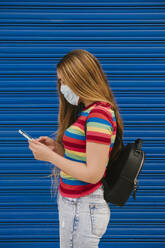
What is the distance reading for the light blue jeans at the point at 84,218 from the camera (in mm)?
1429

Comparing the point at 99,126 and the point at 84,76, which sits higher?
the point at 84,76

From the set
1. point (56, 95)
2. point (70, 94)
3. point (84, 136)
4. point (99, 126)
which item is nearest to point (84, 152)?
point (84, 136)

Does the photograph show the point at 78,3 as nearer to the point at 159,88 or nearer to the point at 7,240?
the point at 159,88

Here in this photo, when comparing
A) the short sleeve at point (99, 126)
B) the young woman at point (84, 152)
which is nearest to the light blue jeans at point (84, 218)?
the young woman at point (84, 152)

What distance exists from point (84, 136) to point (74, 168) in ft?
0.61

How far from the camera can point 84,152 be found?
1375 millimetres

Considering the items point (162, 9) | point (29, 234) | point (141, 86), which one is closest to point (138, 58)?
point (141, 86)

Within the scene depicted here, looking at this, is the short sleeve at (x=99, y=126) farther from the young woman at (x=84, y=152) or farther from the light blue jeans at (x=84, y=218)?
the light blue jeans at (x=84, y=218)

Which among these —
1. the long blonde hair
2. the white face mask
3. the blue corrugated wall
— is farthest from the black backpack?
the blue corrugated wall

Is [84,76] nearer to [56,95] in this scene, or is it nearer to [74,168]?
[74,168]

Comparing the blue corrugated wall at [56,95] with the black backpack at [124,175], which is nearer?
the black backpack at [124,175]

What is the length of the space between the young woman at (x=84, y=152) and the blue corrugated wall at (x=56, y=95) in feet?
4.09

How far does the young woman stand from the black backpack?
0.20ft

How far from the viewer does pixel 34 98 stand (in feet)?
8.75
